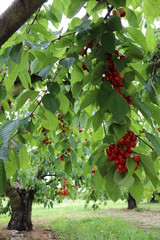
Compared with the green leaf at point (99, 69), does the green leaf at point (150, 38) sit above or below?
above

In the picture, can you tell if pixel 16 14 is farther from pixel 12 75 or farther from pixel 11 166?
pixel 11 166

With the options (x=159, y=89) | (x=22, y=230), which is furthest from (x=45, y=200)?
(x=159, y=89)

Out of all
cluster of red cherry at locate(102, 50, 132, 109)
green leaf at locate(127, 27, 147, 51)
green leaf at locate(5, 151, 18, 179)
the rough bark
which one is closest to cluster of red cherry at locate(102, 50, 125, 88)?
cluster of red cherry at locate(102, 50, 132, 109)

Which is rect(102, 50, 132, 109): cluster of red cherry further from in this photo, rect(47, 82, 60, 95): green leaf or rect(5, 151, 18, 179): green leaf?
rect(5, 151, 18, 179): green leaf

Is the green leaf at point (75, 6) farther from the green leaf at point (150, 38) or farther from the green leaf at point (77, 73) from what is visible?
the green leaf at point (150, 38)

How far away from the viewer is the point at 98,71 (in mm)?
910

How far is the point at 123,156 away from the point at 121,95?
0.65ft

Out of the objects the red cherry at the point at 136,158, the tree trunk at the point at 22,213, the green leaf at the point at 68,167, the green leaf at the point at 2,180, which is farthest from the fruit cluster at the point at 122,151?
the tree trunk at the point at 22,213

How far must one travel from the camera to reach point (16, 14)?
1.04 meters

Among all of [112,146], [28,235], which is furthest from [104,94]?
[28,235]

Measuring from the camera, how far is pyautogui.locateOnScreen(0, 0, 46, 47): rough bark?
1011 mm

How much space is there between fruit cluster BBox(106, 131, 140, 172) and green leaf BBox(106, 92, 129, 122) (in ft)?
0.44

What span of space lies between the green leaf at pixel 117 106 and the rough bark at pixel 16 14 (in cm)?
46

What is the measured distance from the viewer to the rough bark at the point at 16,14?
1011 mm
